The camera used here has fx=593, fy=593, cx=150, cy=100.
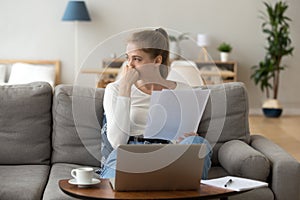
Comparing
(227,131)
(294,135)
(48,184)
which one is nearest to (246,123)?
(227,131)

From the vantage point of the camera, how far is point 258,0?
26.7 feet

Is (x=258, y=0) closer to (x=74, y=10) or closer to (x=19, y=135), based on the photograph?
(x=74, y=10)

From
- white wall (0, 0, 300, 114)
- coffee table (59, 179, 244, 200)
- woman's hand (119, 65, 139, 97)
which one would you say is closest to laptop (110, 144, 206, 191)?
coffee table (59, 179, 244, 200)

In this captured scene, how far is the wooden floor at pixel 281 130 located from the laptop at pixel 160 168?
3.23 meters

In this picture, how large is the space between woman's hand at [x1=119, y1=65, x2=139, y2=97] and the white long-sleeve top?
0.02m

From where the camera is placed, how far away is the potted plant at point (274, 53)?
7754 millimetres

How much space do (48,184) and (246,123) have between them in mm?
1139

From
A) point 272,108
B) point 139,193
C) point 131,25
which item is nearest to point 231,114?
point 139,193

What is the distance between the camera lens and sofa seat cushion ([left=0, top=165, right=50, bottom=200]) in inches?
105

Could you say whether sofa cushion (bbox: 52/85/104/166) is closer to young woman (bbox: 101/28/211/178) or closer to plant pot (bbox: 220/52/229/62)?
young woman (bbox: 101/28/211/178)

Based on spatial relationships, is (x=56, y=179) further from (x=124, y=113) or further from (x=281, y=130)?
(x=281, y=130)

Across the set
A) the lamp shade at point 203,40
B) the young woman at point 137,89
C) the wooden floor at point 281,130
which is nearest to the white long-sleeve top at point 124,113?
the young woman at point 137,89

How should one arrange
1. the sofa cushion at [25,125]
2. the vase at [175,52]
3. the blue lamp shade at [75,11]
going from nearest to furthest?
the vase at [175,52]
the sofa cushion at [25,125]
the blue lamp shade at [75,11]

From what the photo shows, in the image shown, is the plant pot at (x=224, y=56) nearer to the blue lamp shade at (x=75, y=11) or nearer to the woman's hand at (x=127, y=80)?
the blue lamp shade at (x=75, y=11)
